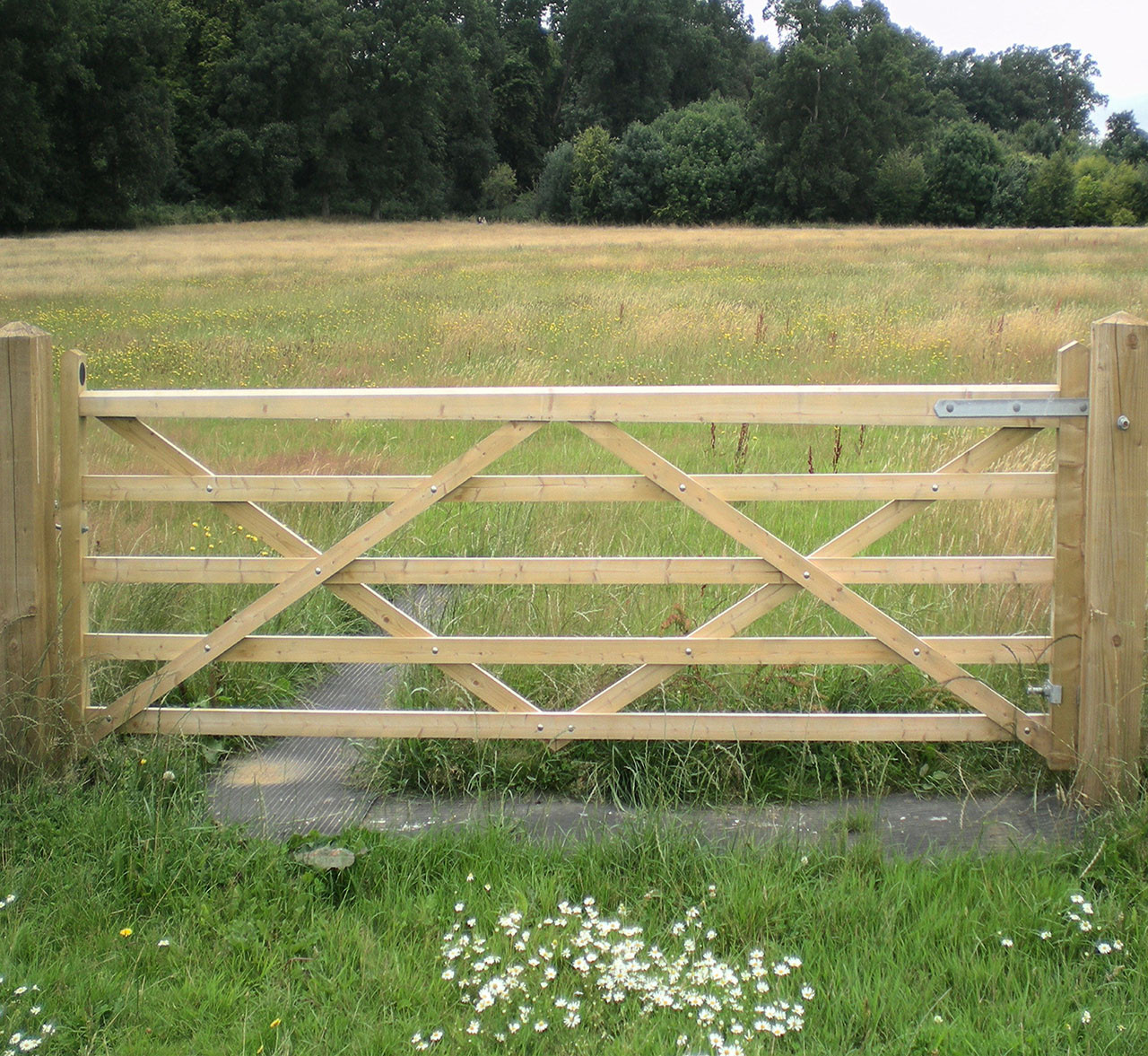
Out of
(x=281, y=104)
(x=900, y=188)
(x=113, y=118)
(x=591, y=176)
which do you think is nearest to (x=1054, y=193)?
(x=900, y=188)

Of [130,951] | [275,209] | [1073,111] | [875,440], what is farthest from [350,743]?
[1073,111]

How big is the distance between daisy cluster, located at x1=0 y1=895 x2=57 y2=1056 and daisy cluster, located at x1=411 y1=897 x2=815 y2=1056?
0.82m

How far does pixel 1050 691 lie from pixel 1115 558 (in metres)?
0.46

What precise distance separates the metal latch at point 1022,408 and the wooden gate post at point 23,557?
287cm

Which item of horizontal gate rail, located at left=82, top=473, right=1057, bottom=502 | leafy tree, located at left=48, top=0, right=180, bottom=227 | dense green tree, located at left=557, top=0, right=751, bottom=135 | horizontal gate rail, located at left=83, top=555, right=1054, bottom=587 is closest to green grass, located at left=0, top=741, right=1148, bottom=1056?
horizontal gate rail, located at left=83, top=555, right=1054, bottom=587

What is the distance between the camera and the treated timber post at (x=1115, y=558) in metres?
3.52

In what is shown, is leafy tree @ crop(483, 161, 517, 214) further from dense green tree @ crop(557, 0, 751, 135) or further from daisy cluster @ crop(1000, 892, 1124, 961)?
daisy cluster @ crop(1000, 892, 1124, 961)

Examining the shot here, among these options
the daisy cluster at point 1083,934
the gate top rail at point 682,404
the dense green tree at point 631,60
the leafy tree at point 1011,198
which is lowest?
the daisy cluster at point 1083,934

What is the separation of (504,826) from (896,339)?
1101 centimetres

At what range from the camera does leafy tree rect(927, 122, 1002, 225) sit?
70.2 m

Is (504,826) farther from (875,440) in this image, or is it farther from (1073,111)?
(1073,111)

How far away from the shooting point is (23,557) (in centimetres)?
373

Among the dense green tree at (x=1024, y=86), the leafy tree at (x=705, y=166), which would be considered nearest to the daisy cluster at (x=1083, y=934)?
the leafy tree at (x=705, y=166)

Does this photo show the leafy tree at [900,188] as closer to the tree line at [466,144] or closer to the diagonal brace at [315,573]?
the tree line at [466,144]
